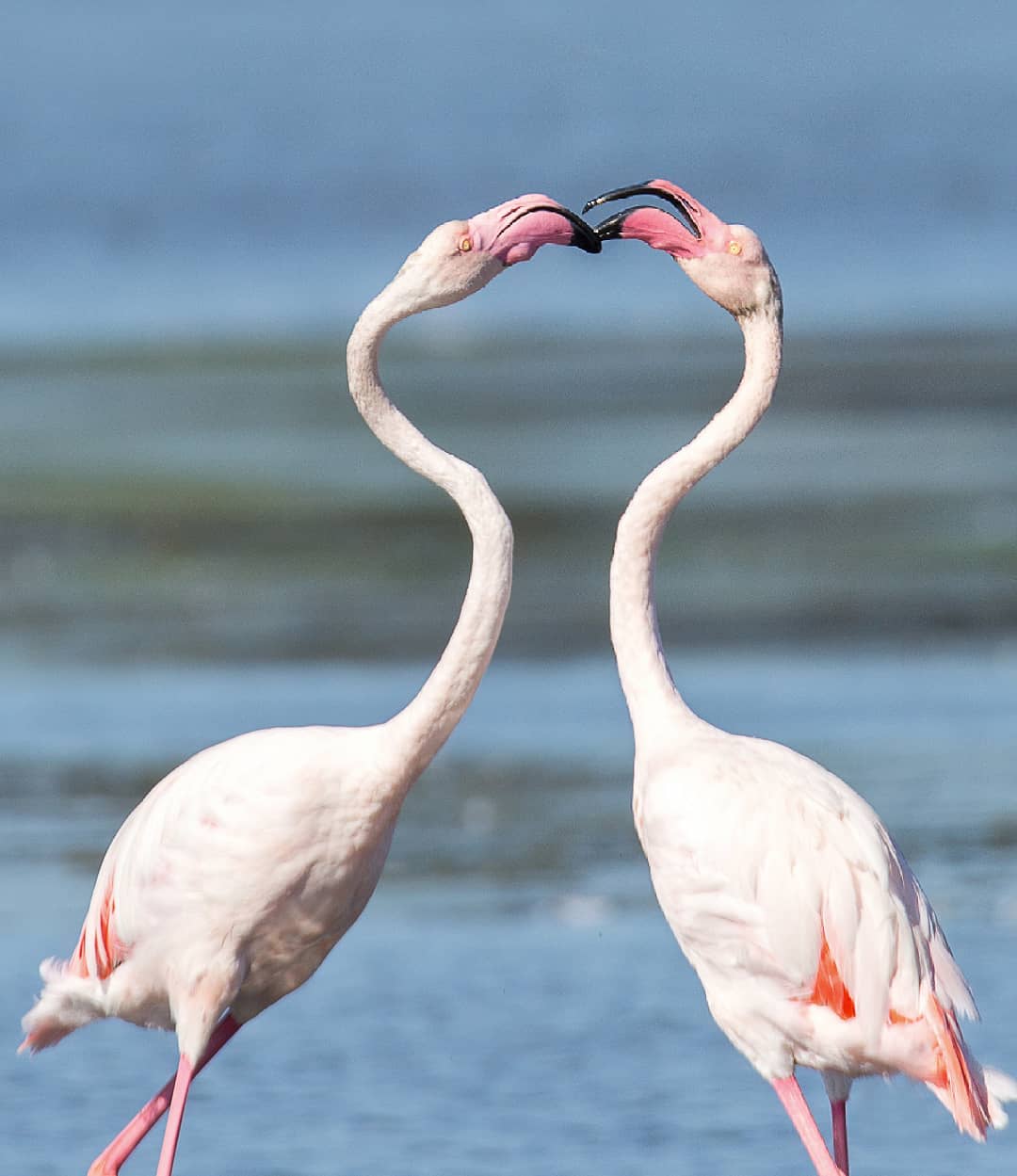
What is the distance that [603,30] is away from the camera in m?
86.7

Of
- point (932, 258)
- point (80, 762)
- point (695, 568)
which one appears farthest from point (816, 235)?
point (80, 762)

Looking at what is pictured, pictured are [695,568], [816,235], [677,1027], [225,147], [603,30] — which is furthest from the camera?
[603,30]

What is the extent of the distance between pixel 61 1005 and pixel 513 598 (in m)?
7.34

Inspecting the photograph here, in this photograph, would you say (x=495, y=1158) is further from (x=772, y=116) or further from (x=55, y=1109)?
(x=772, y=116)

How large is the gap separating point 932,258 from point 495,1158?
22037 millimetres

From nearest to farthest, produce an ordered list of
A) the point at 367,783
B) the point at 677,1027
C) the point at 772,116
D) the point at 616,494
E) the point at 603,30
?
the point at 367,783 < the point at 677,1027 < the point at 616,494 < the point at 772,116 < the point at 603,30

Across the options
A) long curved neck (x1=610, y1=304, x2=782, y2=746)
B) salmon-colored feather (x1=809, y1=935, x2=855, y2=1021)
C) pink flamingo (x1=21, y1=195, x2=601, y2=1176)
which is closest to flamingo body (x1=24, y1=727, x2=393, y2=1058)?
→ pink flamingo (x1=21, y1=195, x2=601, y2=1176)

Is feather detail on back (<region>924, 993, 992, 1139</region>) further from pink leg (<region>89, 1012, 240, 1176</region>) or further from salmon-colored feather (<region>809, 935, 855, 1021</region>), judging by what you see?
pink leg (<region>89, 1012, 240, 1176</region>)

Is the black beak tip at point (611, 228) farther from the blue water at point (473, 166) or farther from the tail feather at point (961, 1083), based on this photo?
the blue water at point (473, 166)

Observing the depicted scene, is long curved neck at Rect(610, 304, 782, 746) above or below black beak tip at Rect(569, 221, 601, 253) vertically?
below

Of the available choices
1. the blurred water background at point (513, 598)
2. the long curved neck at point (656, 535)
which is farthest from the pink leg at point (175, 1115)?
the long curved neck at point (656, 535)

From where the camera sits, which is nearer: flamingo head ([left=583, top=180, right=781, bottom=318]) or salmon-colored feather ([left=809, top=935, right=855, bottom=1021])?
salmon-colored feather ([left=809, top=935, right=855, bottom=1021])

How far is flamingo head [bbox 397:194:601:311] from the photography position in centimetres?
728

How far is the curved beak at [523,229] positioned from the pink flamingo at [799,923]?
10 cm
